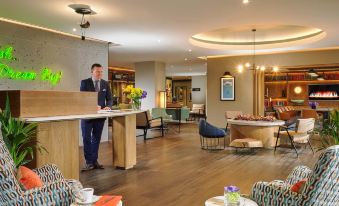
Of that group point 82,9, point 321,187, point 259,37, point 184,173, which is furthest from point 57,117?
point 259,37

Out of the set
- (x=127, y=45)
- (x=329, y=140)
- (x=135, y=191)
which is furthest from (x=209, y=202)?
(x=127, y=45)

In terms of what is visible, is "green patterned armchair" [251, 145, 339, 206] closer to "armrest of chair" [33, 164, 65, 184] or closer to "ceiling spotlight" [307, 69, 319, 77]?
"armrest of chair" [33, 164, 65, 184]

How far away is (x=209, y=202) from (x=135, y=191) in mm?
2324

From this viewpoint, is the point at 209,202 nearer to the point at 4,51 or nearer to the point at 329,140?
the point at 329,140

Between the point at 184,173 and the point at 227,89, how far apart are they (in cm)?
716

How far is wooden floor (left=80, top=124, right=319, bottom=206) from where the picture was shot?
4.41m

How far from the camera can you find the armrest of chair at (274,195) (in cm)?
241

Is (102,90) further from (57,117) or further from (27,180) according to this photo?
Result: (27,180)

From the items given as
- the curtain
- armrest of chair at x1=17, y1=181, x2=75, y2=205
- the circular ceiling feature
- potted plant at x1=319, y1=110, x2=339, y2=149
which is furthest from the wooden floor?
the curtain

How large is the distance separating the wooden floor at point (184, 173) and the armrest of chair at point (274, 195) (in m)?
1.47

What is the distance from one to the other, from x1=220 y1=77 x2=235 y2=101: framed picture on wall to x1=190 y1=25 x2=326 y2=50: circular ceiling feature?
1896 mm

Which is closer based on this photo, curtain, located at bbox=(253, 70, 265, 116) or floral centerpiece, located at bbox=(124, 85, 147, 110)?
floral centerpiece, located at bbox=(124, 85, 147, 110)

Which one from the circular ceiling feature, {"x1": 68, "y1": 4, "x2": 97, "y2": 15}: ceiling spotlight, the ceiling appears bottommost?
{"x1": 68, "y1": 4, "x2": 97, "y2": 15}: ceiling spotlight

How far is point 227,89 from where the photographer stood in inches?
484
